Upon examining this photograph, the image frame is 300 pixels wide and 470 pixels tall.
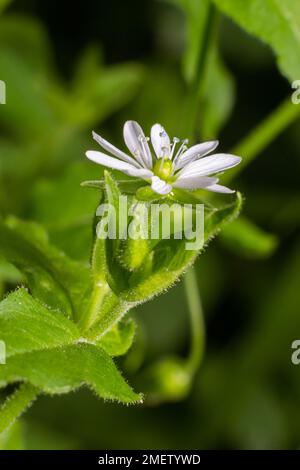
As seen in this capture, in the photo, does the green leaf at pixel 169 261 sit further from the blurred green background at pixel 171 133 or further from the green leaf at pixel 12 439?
the blurred green background at pixel 171 133

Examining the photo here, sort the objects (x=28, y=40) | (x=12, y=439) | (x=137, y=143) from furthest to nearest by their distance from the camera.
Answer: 1. (x=28, y=40)
2. (x=12, y=439)
3. (x=137, y=143)

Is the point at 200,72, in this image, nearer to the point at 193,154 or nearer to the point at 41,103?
the point at 193,154

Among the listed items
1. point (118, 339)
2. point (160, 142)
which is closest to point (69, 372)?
point (118, 339)

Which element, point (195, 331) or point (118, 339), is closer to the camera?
point (118, 339)

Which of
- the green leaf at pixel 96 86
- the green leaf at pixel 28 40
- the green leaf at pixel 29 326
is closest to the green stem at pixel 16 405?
the green leaf at pixel 29 326
